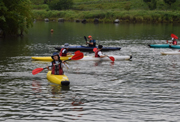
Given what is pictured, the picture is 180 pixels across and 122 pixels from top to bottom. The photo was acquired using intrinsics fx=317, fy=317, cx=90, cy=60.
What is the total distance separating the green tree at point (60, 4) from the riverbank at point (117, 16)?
854 centimetres

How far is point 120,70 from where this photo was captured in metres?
19.8

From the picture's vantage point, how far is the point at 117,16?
8444 centimetres

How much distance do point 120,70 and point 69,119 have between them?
9.46 m

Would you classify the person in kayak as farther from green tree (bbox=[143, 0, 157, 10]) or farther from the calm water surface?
green tree (bbox=[143, 0, 157, 10])

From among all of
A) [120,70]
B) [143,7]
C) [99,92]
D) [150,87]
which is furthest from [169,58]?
[143,7]

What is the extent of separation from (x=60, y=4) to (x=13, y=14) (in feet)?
231

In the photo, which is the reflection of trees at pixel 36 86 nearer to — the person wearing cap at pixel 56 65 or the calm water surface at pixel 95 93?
the calm water surface at pixel 95 93

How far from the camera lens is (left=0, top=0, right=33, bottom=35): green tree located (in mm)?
35719

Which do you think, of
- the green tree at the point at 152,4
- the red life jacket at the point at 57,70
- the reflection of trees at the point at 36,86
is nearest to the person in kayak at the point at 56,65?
the red life jacket at the point at 57,70

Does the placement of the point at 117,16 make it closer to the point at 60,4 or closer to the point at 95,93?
the point at 60,4

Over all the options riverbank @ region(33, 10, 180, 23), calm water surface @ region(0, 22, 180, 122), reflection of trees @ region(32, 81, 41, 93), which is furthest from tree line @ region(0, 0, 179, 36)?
riverbank @ region(33, 10, 180, 23)

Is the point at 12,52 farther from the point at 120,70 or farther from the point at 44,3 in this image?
the point at 44,3


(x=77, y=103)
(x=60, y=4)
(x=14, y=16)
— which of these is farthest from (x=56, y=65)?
(x=60, y=4)

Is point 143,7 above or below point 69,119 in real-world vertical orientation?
above
